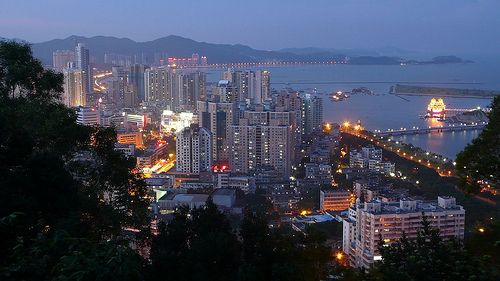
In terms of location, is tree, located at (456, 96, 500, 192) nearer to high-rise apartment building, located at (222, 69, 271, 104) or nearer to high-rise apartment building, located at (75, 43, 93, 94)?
high-rise apartment building, located at (222, 69, 271, 104)

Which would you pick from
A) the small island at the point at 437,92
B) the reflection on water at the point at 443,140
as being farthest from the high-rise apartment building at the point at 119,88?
the small island at the point at 437,92

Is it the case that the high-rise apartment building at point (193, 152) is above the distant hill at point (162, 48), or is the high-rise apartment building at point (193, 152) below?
below

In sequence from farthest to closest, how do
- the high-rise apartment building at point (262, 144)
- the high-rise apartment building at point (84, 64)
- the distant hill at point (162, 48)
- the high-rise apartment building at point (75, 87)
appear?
the distant hill at point (162, 48) → the high-rise apartment building at point (84, 64) → the high-rise apartment building at point (75, 87) → the high-rise apartment building at point (262, 144)

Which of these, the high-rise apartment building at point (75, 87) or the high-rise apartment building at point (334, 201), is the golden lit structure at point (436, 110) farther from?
the high-rise apartment building at point (75, 87)

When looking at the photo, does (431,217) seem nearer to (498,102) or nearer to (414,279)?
(498,102)

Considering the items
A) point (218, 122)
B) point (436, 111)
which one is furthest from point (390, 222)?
point (436, 111)

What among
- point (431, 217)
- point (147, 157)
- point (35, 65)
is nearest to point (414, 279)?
point (35, 65)

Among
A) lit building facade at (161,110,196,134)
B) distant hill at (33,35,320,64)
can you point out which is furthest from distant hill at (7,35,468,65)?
lit building facade at (161,110,196,134)

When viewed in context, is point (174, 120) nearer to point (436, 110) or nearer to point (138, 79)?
point (138, 79)
